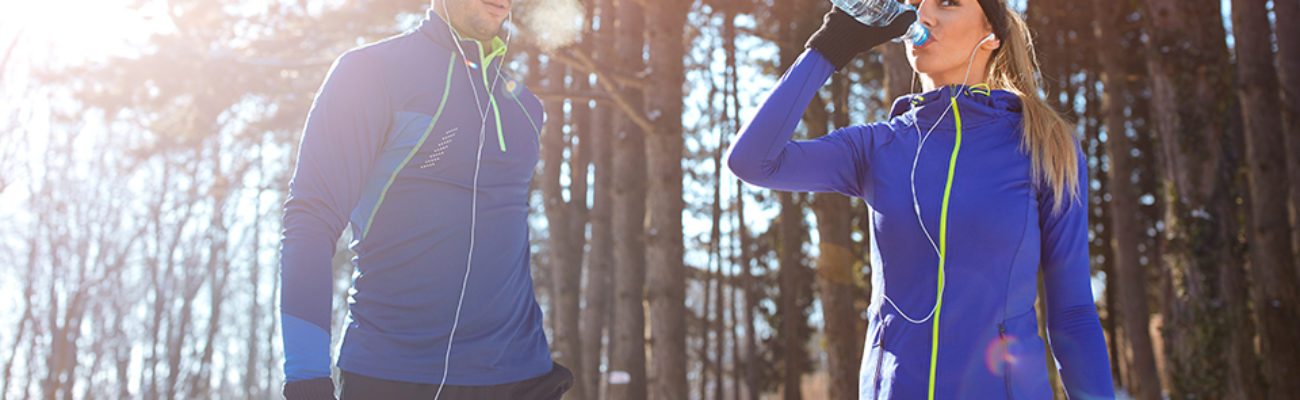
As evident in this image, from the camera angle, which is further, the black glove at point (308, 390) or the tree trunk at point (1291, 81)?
the tree trunk at point (1291, 81)

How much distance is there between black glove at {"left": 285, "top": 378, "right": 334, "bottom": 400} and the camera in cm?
197

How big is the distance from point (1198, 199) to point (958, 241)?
8746 mm

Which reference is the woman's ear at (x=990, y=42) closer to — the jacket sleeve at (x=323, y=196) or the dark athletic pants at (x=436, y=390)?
the dark athletic pants at (x=436, y=390)

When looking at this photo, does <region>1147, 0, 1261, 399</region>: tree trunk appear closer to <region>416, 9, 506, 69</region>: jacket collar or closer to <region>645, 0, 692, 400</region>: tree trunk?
<region>645, 0, 692, 400</region>: tree trunk

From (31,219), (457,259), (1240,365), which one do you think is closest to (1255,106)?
(1240,365)

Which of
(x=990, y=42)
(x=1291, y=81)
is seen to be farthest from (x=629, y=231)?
(x=990, y=42)

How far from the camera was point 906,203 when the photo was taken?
7.20ft

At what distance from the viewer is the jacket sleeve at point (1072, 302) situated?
2.10 metres

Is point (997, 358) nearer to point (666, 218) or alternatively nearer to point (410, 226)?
point (410, 226)

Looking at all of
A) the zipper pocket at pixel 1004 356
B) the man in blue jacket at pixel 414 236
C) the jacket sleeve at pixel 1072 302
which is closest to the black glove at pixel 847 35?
the jacket sleeve at pixel 1072 302

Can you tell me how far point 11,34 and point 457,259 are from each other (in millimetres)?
10381

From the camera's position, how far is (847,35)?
7.44 ft

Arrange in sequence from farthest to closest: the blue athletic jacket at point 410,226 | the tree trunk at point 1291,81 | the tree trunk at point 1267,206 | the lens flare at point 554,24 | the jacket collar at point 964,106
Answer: the tree trunk at point 1291,81, the tree trunk at point 1267,206, the lens flare at point 554,24, the jacket collar at point 964,106, the blue athletic jacket at point 410,226

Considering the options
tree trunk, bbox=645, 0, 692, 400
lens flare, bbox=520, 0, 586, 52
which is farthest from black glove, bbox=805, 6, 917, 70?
tree trunk, bbox=645, 0, 692, 400
